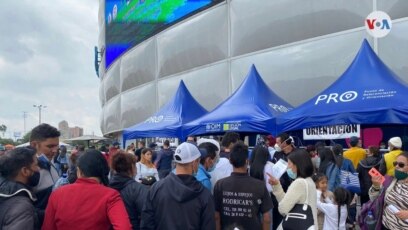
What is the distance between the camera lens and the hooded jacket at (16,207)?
9.70 ft

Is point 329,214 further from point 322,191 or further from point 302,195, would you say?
point 302,195

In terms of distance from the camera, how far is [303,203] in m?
4.50

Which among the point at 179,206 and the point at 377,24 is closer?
the point at 179,206

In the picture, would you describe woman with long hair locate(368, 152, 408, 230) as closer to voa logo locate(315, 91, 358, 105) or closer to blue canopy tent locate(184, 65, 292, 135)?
voa logo locate(315, 91, 358, 105)

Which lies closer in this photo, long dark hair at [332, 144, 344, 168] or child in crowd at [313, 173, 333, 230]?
child in crowd at [313, 173, 333, 230]

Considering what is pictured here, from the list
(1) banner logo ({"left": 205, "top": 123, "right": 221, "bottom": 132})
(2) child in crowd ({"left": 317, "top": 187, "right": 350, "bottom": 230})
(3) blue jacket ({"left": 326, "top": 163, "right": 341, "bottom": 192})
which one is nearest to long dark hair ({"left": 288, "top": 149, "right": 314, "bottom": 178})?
(2) child in crowd ({"left": 317, "top": 187, "right": 350, "bottom": 230})

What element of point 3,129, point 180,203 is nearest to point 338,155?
point 180,203

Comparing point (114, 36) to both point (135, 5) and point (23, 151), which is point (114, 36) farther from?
point (23, 151)

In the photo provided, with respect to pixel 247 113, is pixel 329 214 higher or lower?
lower

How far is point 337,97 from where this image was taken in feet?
28.1

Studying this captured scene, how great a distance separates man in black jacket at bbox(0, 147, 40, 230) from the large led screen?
16.0 meters

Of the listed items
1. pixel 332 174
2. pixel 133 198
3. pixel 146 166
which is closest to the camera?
pixel 133 198

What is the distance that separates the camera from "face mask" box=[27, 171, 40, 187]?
3.51 m

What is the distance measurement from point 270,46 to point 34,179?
13406 mm
